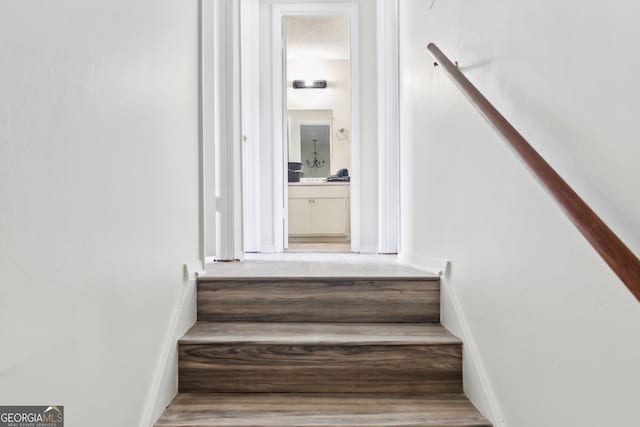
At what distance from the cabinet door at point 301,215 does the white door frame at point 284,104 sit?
161 centimetres

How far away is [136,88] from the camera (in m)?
1.12

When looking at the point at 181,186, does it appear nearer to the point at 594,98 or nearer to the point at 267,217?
the point at 594,98

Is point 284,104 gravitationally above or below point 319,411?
above

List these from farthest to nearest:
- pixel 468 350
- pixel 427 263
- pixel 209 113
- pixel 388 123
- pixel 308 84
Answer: pixel 308 84 < pixel 388 123 < pixel 209 113 < pixel 427 263 < pixel 468 350

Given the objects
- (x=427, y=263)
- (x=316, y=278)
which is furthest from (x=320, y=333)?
(x=427, y=263)

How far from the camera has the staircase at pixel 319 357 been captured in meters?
1.26

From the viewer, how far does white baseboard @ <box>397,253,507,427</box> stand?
1220 millimetres

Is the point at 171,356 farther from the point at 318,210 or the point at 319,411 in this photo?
the point at 318,210

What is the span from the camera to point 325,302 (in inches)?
67.0

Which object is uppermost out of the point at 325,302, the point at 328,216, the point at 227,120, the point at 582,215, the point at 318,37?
the point at 318,37

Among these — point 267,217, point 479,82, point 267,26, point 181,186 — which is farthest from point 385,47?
point 181,186

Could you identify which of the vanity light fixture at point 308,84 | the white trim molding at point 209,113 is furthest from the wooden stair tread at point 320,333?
the vanity light fixture at point 308,84

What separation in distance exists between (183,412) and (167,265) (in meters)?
0.45

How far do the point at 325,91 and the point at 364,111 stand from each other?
8.06 ft
